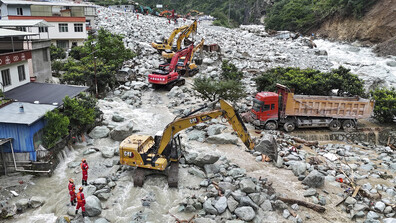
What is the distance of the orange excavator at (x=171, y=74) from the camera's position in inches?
1019

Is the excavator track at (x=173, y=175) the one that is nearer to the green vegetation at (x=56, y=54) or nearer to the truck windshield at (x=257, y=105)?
the truck windshield at (x=257, y=105)

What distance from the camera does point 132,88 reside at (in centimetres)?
2662

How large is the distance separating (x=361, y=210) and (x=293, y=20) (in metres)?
56.4

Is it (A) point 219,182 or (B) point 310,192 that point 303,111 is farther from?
(A) point 219,182

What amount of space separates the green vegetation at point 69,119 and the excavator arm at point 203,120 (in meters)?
4.93

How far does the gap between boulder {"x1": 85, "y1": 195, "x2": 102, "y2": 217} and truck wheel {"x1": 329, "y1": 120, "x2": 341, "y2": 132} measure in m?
14.3

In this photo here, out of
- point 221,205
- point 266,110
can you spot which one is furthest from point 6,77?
point 266,110

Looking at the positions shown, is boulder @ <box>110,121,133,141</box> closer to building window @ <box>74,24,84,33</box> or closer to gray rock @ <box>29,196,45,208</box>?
gray rock @ <box>29,196,45,208</box>

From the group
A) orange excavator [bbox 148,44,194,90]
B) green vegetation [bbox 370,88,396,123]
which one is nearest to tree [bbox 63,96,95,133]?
orange excavator [bbox 148,44,194,90]

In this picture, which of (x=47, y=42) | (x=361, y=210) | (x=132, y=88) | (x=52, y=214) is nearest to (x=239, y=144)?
(x=361, y=210)

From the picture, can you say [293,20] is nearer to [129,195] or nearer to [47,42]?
[47,42]

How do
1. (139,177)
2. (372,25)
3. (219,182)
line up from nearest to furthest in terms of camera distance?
(139,177) → (219,182) → (372,25)

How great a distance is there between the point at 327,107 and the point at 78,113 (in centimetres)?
1403

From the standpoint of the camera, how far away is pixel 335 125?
63.2ft
